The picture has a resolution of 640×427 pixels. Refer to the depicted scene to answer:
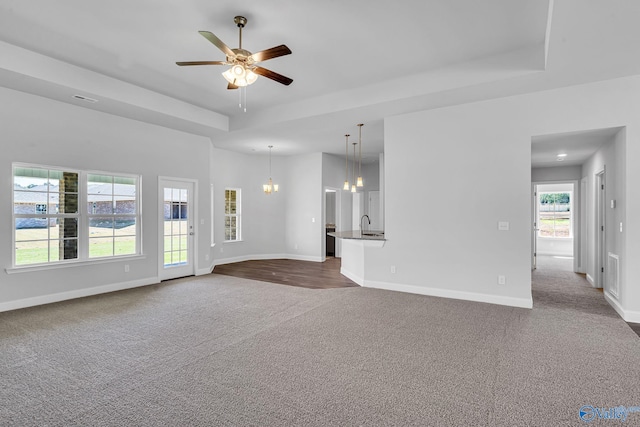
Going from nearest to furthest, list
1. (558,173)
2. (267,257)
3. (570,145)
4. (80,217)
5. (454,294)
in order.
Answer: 1. (454,294)
2. (80,217)
3. (570,145)
4. (558,173)
5. (267,257)

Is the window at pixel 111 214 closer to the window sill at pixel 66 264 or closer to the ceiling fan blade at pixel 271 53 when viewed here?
the window sill at pixel 66 264

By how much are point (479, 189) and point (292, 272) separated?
4119mm

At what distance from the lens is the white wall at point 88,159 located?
4367 millimetres

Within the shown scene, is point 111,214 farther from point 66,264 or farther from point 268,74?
point 268,74

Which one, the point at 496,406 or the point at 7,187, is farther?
the point at 7,187

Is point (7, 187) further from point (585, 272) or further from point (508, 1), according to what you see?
point (585, 272)

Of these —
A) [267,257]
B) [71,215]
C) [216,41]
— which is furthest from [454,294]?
[71,215]

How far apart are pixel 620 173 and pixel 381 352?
12.5 ft

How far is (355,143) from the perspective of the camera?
770 cm

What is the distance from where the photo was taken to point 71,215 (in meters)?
4.98

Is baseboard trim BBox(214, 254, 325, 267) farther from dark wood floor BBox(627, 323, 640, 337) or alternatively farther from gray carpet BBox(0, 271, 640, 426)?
dark wood floor BBox(627, 323, 640, 337)

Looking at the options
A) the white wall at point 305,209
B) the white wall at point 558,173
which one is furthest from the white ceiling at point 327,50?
the white wall at point 558,173

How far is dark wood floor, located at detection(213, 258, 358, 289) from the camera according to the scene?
6043mm

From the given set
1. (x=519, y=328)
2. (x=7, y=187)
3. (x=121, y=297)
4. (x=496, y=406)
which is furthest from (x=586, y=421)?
(x=7, y=187)
